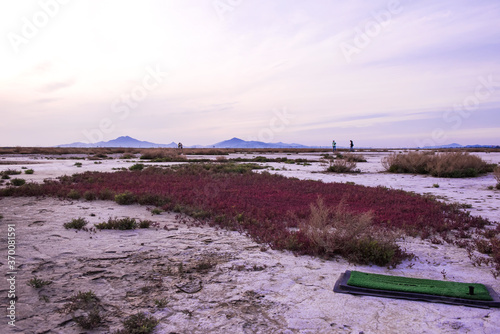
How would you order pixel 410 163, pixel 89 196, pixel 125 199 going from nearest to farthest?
pixel 125 199 → pixel 89 196 → pixel 410 163

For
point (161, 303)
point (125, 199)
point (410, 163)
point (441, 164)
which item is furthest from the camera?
point (410, 163)

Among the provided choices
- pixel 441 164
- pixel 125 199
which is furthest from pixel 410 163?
Result: pixel 125 199

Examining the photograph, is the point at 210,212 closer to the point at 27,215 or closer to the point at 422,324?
the point at 27,215

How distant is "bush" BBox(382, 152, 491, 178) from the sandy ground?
601 inches

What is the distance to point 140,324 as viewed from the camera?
3.72 meters

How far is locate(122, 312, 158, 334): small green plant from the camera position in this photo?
3.60 metres

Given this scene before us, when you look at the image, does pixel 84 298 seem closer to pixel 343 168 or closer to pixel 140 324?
pixel 140 324

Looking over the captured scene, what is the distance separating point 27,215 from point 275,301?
8194 mm

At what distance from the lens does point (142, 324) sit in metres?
3.72

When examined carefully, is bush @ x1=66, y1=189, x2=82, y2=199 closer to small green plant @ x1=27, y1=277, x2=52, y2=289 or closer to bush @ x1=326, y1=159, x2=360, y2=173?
small green plant @ x1=27, y1=277, x2=52, y2=289

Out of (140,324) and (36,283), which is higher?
(36,283)

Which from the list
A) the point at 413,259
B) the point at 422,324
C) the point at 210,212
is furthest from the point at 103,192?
the point at 422,324

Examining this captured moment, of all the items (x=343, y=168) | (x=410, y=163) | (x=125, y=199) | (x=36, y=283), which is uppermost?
(x=410, y=163)

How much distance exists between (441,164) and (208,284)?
20.1 meters
